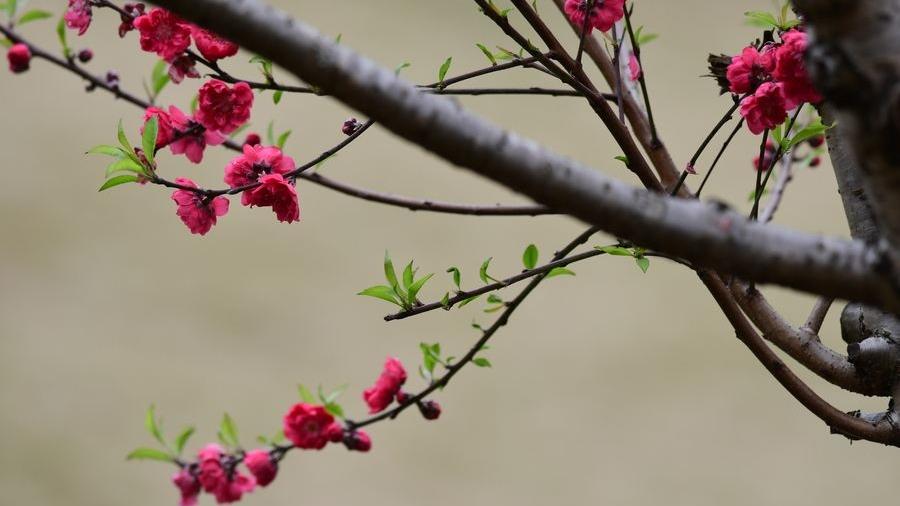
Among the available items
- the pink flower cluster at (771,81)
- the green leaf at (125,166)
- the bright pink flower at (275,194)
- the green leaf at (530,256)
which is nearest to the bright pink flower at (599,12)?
the pink flower cluster at (771,81)

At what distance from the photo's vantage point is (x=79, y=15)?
0.84 m

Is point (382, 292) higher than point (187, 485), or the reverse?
point (382, 292)

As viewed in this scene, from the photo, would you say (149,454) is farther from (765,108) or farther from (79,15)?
(765,108)

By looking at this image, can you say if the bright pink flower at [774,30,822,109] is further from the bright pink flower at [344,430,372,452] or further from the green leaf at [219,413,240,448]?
the green leaf at [219,413,240,448]

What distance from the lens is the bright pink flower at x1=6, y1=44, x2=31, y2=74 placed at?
31.8 inches

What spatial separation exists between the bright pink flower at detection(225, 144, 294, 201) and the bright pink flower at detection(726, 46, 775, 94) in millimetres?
434

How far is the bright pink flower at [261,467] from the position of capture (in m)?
0.83

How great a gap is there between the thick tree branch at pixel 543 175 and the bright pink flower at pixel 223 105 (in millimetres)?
429

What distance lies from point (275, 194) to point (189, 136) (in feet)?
0.49

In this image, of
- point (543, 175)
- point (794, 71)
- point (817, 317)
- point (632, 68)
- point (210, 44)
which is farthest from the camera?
point (632, 68)

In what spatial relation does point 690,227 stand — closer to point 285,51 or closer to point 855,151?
point 855,151

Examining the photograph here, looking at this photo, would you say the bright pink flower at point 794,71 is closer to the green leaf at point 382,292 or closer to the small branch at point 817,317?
the small branch at point 817,317

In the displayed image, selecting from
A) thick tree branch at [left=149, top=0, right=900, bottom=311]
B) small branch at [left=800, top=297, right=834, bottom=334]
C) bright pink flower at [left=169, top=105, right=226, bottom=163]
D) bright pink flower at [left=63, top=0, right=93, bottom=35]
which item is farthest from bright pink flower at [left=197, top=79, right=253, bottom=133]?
small branch at [left=800, top=297, right=834, bottom=334]

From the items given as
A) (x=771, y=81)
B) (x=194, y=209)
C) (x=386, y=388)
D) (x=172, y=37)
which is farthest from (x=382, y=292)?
(x=771, y=81)
